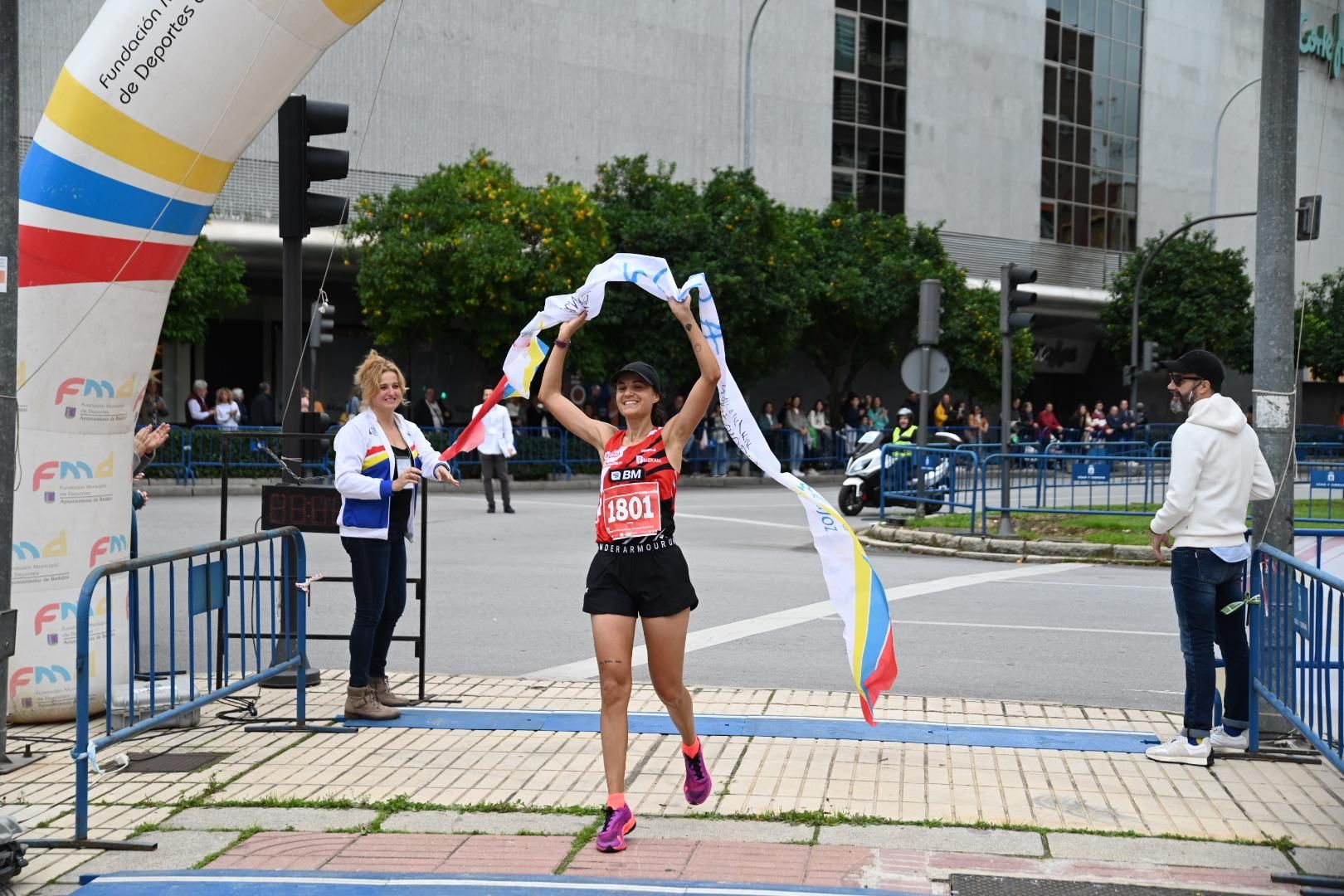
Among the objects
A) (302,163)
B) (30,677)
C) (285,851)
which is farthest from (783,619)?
(285,851)

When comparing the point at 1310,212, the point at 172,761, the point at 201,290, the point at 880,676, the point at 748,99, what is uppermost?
the point at 748,99

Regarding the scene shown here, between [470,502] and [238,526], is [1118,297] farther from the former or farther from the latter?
[238,526]

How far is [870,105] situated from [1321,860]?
37.7 metres

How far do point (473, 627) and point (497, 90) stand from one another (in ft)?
80.6

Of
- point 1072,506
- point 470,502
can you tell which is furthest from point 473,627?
point 470,502

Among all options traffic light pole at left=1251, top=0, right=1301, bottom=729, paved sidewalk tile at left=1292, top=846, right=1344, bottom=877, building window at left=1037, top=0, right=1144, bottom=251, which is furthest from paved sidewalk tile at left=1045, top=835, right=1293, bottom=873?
building window at left=1037, top=0, right=1144, bottom=251

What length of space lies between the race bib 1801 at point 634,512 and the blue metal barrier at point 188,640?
1.84 metres

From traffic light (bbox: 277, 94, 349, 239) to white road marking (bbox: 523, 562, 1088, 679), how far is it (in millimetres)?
3064

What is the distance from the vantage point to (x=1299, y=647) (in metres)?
5.52

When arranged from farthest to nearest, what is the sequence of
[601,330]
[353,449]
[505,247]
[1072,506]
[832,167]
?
[832,167], [601,330], [505,247], [1072,506], [353,449]

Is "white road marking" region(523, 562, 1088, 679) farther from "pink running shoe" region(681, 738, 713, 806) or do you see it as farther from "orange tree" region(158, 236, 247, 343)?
"orange tree" region(158, 236, 247, 343)

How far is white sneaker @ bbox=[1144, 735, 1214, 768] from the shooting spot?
6203mm

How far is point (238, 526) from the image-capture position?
56.6ft

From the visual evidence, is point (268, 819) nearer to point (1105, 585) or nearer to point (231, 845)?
point (231, 845)
